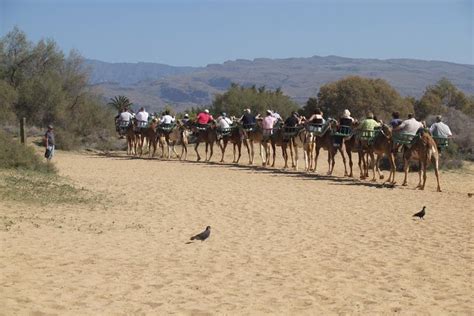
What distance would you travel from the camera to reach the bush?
21.2 meters

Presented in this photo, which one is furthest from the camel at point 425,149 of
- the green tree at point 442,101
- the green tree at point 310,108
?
the green tree at point 442,101

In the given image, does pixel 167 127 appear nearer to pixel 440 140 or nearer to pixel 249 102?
pixel 440 140

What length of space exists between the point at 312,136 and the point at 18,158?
998 centimetres

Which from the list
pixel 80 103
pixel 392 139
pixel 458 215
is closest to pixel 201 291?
pixel 458 215

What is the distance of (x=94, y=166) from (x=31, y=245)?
16769 millimetres

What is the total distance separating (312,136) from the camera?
25.7 metres

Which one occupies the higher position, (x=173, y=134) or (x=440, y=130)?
(x=440, y=130)

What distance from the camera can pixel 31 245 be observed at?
1124cm

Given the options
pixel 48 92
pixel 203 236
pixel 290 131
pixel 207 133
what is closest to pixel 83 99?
pixel 48 92

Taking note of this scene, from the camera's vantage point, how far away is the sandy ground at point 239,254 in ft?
28.1

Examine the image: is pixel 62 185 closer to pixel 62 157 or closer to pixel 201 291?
pixel 201 291

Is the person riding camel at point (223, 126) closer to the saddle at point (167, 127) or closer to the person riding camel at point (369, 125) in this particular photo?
the saddle at point (167, 127)

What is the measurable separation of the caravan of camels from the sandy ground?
2104mm

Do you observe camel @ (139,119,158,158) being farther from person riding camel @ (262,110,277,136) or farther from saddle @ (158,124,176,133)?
person riding camel @ (262,110,277,136)
